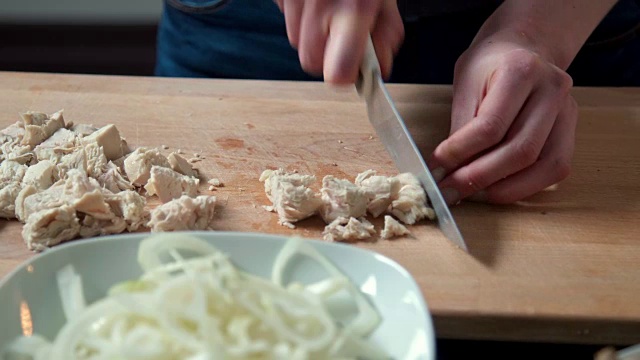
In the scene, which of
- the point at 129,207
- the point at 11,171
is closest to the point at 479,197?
the point at 129,207

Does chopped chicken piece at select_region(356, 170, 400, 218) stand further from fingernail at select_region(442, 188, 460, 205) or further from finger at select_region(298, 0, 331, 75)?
finger at select_region(298, 0, 331, 75)

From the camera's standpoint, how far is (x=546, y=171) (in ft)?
4.79

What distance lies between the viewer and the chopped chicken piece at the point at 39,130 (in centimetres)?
156

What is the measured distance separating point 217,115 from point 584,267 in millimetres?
916

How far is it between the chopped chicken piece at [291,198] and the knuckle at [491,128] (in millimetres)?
340

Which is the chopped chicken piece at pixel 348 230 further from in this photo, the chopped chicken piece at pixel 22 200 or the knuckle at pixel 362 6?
the chopped chicken piece at pixel 22 200

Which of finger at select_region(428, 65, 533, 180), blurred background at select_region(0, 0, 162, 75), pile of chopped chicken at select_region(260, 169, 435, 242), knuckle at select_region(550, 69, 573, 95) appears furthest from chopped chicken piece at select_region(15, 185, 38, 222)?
blurred background at select_region(0, 0, 162, 75)

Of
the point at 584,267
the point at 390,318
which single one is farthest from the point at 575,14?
the point at 390,318

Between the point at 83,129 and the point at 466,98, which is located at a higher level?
the point at 466,98

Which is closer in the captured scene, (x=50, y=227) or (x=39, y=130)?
(x=50, y=227)

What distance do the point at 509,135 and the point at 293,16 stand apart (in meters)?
0.51

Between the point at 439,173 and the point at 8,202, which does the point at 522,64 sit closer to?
the point at 439,173

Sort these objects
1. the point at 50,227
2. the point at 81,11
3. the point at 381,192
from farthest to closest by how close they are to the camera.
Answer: the point at 81,11, the point at 381,192, the point at 50,227

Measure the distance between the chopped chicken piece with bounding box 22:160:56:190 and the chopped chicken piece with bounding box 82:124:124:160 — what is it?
0.34 ft
